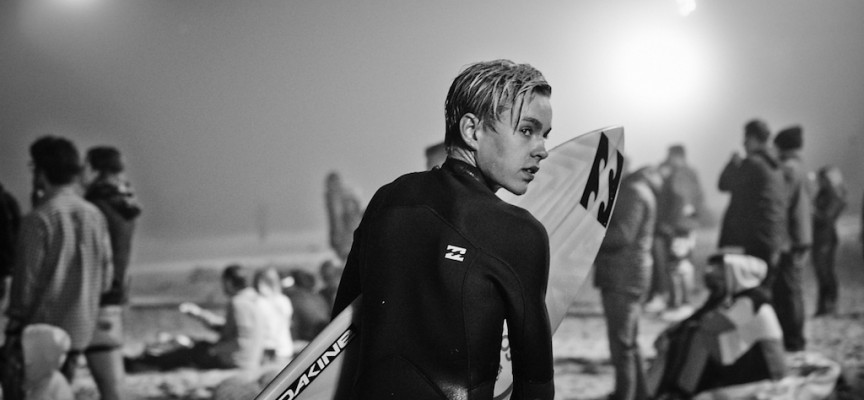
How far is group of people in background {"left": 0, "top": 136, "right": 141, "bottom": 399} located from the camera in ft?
12.2

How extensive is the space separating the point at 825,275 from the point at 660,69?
1229 mm

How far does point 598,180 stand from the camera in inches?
82.0

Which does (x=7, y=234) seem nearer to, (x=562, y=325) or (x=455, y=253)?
(x=562, y=325)

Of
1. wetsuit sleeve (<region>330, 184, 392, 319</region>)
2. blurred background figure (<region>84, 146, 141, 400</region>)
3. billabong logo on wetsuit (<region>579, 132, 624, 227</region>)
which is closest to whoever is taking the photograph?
wetsuit sleeve (<region>330, 184, 392, 319</region>)

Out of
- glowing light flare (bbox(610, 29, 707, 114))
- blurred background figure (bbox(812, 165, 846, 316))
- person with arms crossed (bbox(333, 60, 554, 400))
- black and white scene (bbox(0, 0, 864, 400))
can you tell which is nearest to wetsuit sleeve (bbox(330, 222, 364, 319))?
person with arms crossed (bbox(333, 60, 554, 400))

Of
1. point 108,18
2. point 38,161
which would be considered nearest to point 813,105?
point 108,18

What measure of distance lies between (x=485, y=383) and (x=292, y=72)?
3019 mm

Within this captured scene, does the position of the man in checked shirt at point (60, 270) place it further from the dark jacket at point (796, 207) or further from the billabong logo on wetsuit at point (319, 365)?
the dark jacket at point (796, 207)

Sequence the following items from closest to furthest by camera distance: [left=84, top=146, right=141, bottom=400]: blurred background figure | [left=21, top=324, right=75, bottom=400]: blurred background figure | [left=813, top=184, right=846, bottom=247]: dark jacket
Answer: [left=21, top=324, right=75, bottom=400]: blurred background figure, [left=84, top=146, right=141, bottom=400]: blurred background figure, [left=813, top=184, right=846, bottom=247]: dark jacket

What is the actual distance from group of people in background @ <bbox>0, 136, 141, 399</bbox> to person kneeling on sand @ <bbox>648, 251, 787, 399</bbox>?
2.46 m

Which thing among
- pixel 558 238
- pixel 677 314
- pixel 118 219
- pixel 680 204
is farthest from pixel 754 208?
pixel 118 219

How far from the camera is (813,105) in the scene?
13.2 ft

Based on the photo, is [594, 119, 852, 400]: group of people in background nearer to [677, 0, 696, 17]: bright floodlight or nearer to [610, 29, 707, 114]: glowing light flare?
[610, 29, 707, 114]: glowing light flare

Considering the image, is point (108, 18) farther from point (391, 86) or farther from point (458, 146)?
point (458, 146)
